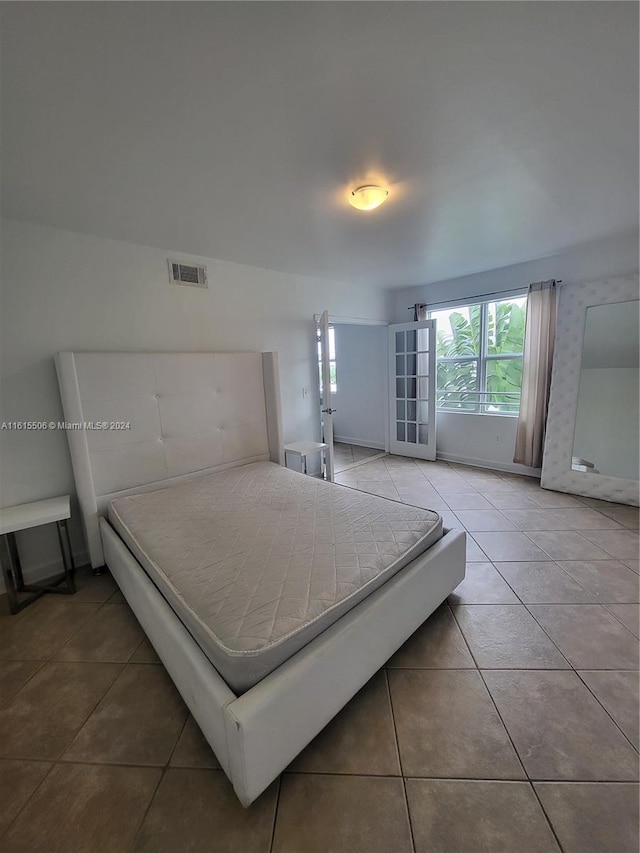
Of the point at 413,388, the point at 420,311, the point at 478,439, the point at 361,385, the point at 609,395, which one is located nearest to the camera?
the point at 609,395

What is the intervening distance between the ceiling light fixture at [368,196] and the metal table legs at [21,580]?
2744 millimetres

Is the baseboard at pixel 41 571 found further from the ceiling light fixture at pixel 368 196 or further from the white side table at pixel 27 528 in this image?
the ceiling light fixture at pixel 368 196

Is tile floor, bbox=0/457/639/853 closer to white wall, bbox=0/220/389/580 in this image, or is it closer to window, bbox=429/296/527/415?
white wall, bbox=0/220/389/580

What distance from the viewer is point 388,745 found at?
1.26 m

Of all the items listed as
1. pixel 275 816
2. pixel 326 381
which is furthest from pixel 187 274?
pixel 275 816

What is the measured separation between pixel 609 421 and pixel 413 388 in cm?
225

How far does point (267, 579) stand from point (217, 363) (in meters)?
2.09

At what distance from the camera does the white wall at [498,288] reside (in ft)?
10.6

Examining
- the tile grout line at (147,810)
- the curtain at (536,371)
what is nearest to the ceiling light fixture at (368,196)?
the curtain at (536,371)

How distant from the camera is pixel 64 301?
7.70 feet

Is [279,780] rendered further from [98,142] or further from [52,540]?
[98,142]

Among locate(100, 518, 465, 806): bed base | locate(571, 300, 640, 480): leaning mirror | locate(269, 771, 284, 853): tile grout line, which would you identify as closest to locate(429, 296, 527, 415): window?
locate(571, 300, 640, 480): leaning mirror

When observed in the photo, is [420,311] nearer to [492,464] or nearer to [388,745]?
[492,464]

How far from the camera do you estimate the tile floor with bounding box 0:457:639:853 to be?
3.36 feet
